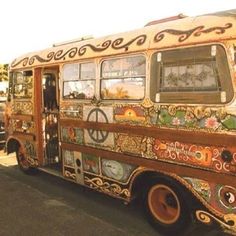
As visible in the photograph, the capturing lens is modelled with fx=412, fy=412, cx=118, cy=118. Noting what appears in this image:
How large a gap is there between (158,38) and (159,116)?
1020mm

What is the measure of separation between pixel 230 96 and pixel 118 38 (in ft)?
7.35

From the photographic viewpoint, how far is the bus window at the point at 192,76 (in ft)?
15.1

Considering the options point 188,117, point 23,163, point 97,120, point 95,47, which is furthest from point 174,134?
point 23,163

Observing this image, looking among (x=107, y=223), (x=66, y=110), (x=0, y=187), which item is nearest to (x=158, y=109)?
(x=107, y=223)

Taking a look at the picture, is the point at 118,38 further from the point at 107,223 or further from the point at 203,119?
the point at 107,223

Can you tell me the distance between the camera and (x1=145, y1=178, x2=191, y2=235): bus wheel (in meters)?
5.29

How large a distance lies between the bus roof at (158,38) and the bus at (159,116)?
1 cm

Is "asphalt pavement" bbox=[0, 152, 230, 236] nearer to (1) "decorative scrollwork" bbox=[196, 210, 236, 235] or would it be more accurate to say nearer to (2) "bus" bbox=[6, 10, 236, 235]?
(2) "bus" bbox=[6, 10, 236, 235]

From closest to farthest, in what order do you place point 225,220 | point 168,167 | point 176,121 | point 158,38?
point 225,220 → point 176,121 → point 168,167 → point 158,38

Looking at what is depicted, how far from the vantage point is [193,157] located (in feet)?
16.3

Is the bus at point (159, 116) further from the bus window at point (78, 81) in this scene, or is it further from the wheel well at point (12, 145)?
the wheel well at point (12, 145)

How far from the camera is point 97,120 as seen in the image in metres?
6.47

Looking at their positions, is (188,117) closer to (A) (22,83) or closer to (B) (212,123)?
(B) (212,123)

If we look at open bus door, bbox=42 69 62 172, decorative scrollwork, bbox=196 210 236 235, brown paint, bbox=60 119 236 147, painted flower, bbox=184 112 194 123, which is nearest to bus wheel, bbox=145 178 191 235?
decorative scrollwork, bbox=196 210 236 235
